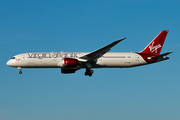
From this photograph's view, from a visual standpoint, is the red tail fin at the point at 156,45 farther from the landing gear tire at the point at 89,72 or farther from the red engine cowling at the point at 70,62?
the red engine cowling at the point at 70,62

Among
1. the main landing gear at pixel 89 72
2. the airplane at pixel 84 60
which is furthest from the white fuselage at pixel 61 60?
the main landing gear at pixel 89 72

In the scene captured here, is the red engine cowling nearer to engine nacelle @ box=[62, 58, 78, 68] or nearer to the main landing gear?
engine nacelle @ box=[62, 58, 78, 68]

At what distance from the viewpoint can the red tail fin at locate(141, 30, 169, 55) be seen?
61.9 metres

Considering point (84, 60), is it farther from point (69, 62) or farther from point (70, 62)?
point (69, 62)

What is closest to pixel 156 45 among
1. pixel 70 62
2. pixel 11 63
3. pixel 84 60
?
pixel 84 60

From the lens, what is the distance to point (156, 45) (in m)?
62.3

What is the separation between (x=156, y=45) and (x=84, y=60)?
16.0 m

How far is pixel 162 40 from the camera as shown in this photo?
62.8 m

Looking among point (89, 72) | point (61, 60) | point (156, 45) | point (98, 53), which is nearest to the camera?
point (98, 53)

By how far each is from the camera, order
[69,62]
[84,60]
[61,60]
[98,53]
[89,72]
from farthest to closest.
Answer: [89,72], [61,60], [84,60], [98,53], [69,62]

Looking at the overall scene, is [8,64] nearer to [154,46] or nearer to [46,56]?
[46,56]

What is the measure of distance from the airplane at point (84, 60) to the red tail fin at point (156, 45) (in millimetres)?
617

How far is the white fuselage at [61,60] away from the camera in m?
56.9

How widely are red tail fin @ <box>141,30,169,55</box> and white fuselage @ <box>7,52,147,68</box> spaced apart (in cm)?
295
